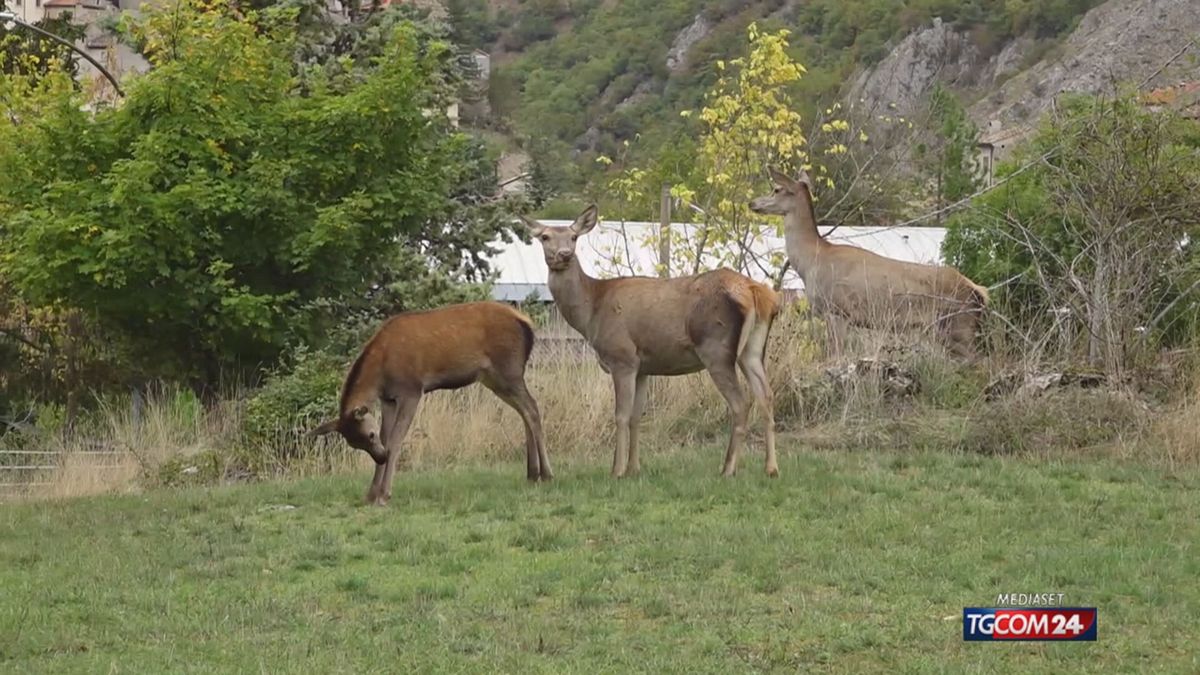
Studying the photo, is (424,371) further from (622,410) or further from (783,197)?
(783,197)

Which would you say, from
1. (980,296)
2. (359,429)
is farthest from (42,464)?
(980,296)

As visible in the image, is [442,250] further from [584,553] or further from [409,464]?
[584,553]

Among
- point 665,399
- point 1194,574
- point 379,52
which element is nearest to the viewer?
point 1194,574

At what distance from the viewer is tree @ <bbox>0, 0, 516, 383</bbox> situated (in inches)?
787

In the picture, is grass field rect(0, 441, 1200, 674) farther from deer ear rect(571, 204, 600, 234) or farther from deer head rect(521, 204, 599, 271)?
deer ear rect(571, 204, 600, 234)

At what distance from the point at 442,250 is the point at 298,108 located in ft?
25.6

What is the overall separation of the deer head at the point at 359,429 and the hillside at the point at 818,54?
220ft

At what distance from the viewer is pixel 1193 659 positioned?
29.0 ft

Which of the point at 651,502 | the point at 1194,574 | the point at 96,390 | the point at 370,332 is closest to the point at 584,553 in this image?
the point at 651,502

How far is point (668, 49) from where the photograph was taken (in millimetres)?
121250

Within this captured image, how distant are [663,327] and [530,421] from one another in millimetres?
1406

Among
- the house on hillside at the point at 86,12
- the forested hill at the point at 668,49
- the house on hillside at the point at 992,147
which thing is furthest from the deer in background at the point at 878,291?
the forested hill at the point at 668,49

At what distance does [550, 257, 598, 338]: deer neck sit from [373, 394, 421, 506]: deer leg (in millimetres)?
1645

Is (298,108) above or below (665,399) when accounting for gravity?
above
